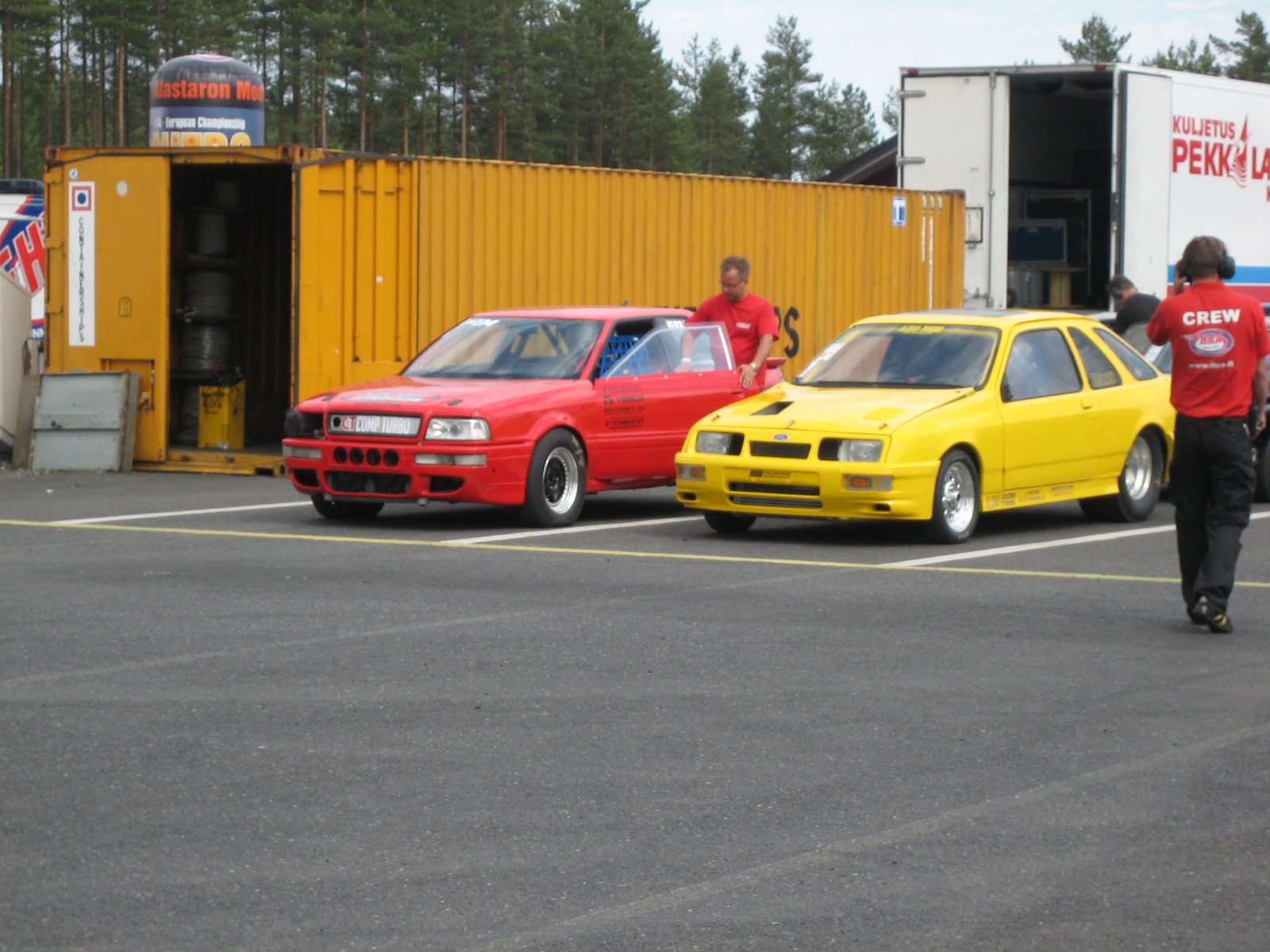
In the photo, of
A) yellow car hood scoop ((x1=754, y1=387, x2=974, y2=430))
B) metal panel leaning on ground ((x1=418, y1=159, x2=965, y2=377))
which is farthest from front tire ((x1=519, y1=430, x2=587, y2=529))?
metal panel leaning on ground ((x1=418, y1=159, x2=965, y2=377))

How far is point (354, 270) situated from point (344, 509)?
4358mm

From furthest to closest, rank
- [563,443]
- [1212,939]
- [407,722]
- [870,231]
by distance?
[870,231] < [563,443] < [407,722] < [1212,939]

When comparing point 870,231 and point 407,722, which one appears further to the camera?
point 870,231

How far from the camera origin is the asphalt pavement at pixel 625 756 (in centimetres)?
446

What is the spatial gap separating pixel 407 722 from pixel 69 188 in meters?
12.5

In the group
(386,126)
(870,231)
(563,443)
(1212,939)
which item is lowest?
(1212,939)

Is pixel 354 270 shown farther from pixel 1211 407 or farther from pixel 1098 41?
pixel 1098 41

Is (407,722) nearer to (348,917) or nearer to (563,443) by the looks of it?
(348,917)

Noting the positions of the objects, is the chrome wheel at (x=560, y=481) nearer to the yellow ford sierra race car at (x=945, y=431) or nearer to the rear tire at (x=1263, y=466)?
the yellow ford sierra race car at (x=945, y=431)

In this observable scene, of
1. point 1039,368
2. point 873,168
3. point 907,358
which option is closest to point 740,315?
point 907,358

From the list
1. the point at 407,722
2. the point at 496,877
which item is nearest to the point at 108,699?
the point at 407,722

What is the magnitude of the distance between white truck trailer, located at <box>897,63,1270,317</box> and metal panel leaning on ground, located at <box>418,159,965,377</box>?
0.52 meters

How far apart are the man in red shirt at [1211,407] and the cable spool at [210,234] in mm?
12072

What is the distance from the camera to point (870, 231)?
70.9 feet
